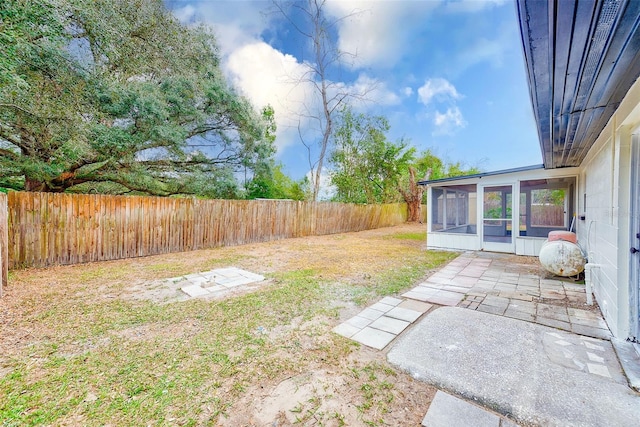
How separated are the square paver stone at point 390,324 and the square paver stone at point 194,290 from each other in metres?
2.44

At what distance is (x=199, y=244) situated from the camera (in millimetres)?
7367

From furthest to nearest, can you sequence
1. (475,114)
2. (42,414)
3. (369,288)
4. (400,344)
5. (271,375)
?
(475,114)
(369,288)
(400,344)
(271,375)
(42,414)

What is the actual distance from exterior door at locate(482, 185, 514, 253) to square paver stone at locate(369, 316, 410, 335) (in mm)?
5646

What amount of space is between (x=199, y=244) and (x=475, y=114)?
66.6 feet

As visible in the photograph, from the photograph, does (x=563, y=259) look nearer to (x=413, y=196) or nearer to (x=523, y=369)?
(x=523, y=369)

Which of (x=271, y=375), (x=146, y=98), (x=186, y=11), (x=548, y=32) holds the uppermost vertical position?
(x=186, y=11)

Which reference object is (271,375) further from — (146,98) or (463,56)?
(463,56)

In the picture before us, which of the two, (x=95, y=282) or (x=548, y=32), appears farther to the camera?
(x=95, y=282)

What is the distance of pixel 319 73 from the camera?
13.3m

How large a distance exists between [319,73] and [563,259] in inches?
501

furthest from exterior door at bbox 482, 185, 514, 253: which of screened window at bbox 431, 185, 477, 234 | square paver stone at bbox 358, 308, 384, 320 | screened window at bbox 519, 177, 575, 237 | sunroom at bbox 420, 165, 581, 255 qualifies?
square paver stone at bbox 358, 308, 384, 320

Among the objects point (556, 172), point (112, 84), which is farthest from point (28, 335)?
point (556, 172)

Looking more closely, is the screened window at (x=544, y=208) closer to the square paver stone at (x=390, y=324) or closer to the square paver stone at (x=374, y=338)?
the square paver stone at (x=390, y=324)

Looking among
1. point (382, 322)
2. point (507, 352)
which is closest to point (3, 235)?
point (382, 322)
